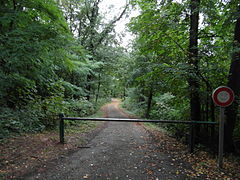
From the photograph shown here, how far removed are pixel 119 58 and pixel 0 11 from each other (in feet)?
43.1

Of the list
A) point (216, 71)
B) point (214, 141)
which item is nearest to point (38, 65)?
point (216, 71)

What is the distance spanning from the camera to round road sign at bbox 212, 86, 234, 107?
141 inches

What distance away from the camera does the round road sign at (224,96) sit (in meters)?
3.59

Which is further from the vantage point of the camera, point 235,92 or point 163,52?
point 163,52

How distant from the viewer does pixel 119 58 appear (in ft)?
55.6

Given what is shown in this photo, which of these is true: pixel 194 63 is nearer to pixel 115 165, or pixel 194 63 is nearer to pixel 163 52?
pixel 163 52

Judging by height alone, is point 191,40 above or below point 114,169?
above

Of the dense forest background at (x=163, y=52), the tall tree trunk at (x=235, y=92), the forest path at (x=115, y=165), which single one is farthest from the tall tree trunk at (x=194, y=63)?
the forest path at (x=115, y=165)

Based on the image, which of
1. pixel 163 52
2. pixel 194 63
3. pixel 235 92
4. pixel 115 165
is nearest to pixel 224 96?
pixel 235 92

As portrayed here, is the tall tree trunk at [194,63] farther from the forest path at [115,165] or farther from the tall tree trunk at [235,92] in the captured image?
the forest path at [115,165]

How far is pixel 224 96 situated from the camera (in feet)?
11.9

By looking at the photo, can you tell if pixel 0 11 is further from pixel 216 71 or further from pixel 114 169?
pixel 216 71

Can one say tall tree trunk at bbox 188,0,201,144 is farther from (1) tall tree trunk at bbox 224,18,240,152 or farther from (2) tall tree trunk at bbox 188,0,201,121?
(1) tall tree trunk at bbox 224,18,240,152

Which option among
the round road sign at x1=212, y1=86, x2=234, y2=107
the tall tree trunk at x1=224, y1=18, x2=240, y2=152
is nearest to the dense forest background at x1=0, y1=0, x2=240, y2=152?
the tall tree trunk at x1=224, y1=18, x2=240, y2=152
